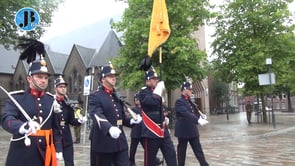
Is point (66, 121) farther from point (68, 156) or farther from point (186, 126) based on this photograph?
point (186, 126)

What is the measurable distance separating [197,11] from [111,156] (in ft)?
63.6

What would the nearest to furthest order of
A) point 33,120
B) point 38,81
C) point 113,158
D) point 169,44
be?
point 33,120
point 38,81
point 113,158
point 169,44

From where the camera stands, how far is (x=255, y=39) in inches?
979

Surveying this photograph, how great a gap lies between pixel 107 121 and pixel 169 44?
56.2 feet

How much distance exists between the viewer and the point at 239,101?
83.1 m

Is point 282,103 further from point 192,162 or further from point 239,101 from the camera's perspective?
point 192,162

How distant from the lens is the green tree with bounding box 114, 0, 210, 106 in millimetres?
22531

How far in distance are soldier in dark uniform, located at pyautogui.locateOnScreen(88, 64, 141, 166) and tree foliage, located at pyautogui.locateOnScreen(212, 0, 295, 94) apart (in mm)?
19152

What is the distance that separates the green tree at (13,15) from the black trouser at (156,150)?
605 inches

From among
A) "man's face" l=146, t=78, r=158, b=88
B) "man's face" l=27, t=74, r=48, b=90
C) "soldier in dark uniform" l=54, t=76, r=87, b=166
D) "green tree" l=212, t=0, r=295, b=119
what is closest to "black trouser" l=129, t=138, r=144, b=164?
"soldier in dark uniform" l=54, t=76, r=87, b=166

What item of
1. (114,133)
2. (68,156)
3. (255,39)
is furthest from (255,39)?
(114,133)

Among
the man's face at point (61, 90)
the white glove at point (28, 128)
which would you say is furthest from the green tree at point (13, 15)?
the white glove at point (28, 128)

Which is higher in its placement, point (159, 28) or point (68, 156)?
point (159, 28)

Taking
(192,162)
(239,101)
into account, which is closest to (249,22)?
(192,162)
